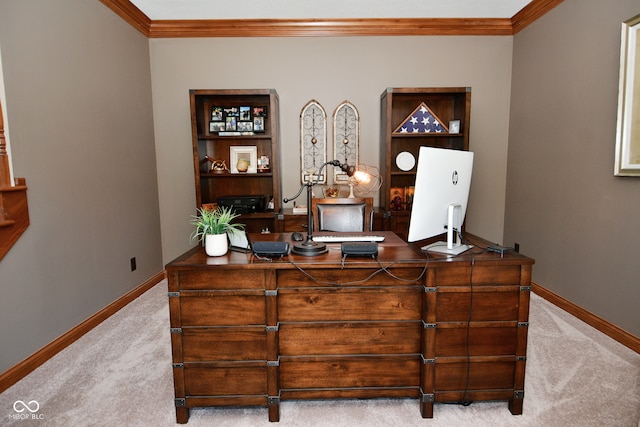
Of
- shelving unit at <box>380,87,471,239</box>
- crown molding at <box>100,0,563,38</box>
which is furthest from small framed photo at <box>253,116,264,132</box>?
shelving unit at <box>380,87,471,239</box>

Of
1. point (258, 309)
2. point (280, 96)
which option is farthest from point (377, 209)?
point (258, 309)

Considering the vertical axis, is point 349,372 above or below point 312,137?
below

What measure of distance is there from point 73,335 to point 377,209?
A: 112 inches

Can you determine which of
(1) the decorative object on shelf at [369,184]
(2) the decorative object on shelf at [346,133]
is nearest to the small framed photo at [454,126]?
(1) the decorative object on shelf at [369,184]

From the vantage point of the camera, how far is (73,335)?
2.46 meters

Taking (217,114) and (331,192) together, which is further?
(331,192)

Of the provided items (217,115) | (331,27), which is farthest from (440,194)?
(331,27)

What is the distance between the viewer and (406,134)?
11.2 ft

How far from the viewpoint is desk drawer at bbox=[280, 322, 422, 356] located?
165cm

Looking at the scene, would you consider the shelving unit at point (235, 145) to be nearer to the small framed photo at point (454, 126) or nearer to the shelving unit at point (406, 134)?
the shelving unit at point (406, 134)

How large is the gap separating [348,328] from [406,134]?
2326 millimetres

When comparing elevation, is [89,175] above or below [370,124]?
below

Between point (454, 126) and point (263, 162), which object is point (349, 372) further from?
point (454, 126)

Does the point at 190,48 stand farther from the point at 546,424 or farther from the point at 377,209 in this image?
the point at 546,424
